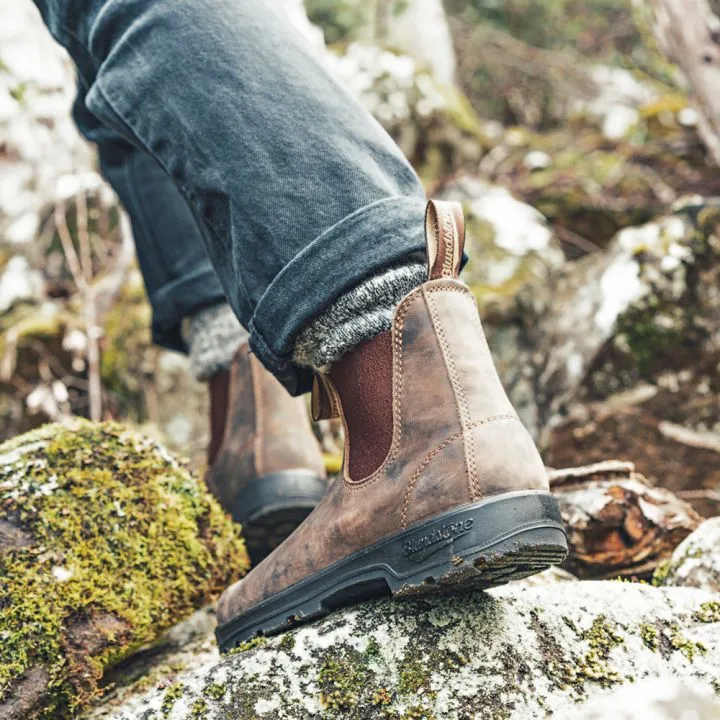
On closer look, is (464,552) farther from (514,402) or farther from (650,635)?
(514,402)

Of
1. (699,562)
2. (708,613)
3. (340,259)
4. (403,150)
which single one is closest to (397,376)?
(340,259)

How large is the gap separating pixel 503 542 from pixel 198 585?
2.42 ft

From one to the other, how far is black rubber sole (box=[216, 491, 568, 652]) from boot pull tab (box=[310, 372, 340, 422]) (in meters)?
0.27

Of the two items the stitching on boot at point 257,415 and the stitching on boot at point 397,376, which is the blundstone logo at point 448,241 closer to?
the stitching on boot at point 397,376

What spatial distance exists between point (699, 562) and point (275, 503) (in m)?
0.90

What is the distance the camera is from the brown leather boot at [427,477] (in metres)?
1.09

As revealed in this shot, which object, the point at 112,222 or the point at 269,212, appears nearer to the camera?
the point at 269,212

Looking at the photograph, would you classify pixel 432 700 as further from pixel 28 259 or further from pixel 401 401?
pixel 28 259

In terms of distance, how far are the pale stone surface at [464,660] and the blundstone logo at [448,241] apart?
0.55m

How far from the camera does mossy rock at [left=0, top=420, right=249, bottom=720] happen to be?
124 cm

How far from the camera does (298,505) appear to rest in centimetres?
171

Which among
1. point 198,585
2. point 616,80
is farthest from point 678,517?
point 616,80

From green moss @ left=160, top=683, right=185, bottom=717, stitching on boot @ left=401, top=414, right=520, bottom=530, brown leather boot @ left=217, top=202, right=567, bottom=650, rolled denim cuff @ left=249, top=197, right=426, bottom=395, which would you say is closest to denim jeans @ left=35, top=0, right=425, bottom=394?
rolled denim cuff @ left=249, top=197, right=426, bottom=395

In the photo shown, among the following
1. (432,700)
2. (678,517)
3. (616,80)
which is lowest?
(616,80)
